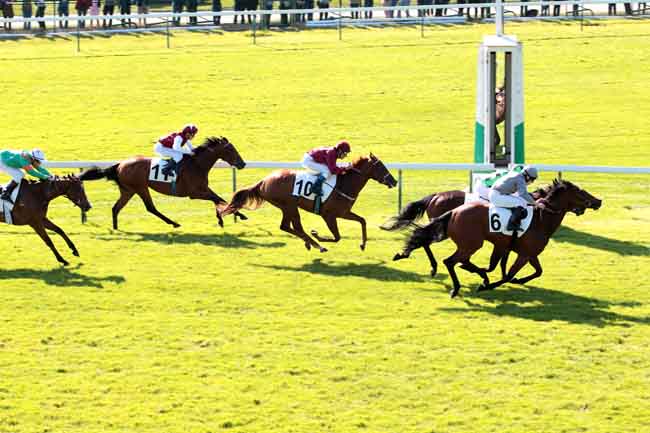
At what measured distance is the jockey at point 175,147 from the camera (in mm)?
17125

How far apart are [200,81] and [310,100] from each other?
270 cm

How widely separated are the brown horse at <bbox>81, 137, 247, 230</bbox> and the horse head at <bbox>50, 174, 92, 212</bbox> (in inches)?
57.9

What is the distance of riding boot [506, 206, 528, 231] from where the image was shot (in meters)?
13.5

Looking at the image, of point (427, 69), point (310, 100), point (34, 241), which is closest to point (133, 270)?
point (34, 241)

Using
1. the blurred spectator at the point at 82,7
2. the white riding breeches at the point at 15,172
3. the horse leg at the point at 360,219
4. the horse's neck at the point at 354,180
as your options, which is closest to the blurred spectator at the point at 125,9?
the blurred spectator at the point at 82,7

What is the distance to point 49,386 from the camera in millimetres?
11281

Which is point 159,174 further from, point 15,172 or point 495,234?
point 495,234

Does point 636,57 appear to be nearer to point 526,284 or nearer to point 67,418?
point 526,284

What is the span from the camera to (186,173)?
17.2 m

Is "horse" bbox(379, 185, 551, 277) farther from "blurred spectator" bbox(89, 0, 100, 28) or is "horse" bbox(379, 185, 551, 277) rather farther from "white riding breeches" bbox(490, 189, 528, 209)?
"blurred spectator" bbox(89, 0, 100, 28)

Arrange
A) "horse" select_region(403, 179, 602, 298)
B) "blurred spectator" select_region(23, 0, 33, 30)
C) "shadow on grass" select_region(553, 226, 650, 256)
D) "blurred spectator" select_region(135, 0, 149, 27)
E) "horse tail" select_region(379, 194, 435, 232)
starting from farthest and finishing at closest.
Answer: "blurred spectator" select_region(135, 0, 149, 27)
"blurred spectator" select_region(23, 0, 33, 30)
"shadow on grass" select_region(553, 226, 650, 256)
"horse tail" select_region(379, 194, 435, 232)
"horse" select_region(403, 179, 602, 298)

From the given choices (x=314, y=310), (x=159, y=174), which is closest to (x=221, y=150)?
(x=159, y=174)

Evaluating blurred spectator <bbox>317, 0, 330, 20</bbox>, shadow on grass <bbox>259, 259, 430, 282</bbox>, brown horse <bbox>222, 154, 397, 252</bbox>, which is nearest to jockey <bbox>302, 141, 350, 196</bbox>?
brown horse <bbox>222, 154, 397, 252</bbox>

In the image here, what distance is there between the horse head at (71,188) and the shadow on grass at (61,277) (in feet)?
2.82
